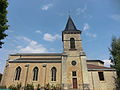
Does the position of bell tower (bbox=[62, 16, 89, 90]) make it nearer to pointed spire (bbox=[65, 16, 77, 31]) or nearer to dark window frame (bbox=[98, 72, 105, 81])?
pointed spire (bbox=[65, 16, 77, 31])

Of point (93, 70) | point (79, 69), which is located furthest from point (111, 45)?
point (79, 69)

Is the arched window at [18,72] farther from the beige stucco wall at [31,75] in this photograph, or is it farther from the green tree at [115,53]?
the green tree at [115,53]

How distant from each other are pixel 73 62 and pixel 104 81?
25.6ft

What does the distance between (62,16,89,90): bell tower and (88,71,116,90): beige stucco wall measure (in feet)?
3.73

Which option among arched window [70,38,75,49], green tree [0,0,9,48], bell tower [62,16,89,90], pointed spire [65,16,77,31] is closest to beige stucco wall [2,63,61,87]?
bell tower [62,16,89,90]

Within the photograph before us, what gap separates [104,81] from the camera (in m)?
21.5

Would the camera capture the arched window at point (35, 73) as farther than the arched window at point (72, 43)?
No

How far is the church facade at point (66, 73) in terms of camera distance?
851 inches

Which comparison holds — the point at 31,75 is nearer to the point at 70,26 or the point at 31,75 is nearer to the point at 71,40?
the point at 71,40

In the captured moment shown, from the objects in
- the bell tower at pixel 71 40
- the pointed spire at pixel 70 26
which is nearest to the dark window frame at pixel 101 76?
the bell tower at pixel 71 40

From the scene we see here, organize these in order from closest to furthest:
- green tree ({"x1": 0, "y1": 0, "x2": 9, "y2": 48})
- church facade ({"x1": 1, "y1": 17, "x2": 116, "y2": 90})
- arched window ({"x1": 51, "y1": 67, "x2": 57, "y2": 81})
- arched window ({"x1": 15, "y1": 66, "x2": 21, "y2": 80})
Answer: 1. green tree ({"x1": 0, "y1": 0, "x2": 9, "y2": 48})
2. church facade ({"x1": 1, "y1": 17, "x2": 116, "y2": 90})
3. arched window ({"x1": 51, "y1": 67, "x2": 57, "y2": 81})
4. arched window ({"x1": 15, "y1": 66, "x2": 21, "y2": 80})

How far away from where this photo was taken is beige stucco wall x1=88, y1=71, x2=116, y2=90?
21.0 m

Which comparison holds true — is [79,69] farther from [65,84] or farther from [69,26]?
[69,26]

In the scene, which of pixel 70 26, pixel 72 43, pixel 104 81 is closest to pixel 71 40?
pixel 72 43
